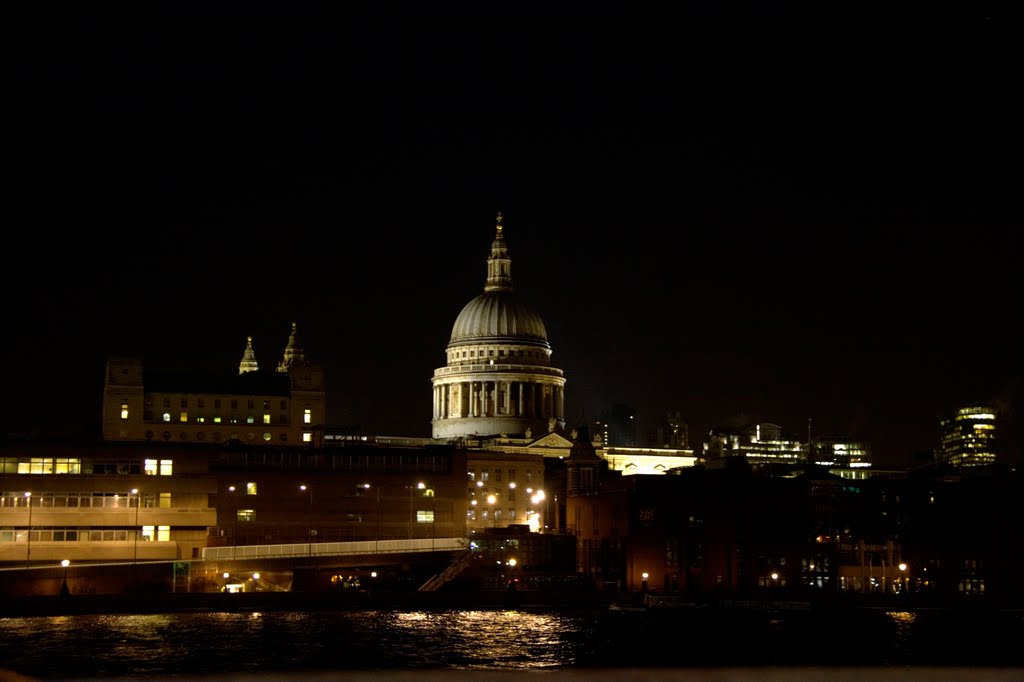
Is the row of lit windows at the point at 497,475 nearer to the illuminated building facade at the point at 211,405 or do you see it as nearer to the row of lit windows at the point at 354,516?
the illuminated building facade at the point at 211,405

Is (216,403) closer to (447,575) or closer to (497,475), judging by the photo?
(497,475)

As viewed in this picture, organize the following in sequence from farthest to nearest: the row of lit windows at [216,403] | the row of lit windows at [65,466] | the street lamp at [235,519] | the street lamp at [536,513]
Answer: the street lamp at [536,513]
the row of lit windows at [216,403]
the street lamp at [235,519]
the row of lit windows at [65,466]

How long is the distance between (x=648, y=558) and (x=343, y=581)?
73.3 feet

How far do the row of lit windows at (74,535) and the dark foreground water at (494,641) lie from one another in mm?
18542

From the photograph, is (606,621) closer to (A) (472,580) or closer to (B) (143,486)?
(A) (472,580)

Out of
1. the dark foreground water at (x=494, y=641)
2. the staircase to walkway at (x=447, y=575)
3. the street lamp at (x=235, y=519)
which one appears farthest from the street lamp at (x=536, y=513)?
the dark foreground water at (x=494, y=641)

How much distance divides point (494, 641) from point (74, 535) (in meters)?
39.2

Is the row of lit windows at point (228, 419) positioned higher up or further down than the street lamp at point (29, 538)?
higher up

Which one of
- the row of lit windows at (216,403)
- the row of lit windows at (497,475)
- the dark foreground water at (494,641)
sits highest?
the row of lit windows at (216,403)

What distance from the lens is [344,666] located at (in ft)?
196

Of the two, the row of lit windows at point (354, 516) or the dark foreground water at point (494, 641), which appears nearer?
the dark foreground water at point (494, 641)

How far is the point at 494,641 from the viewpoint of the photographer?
236ft

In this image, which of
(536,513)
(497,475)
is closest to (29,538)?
(497,475)

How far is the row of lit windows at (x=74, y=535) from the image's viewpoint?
96.6 metres
